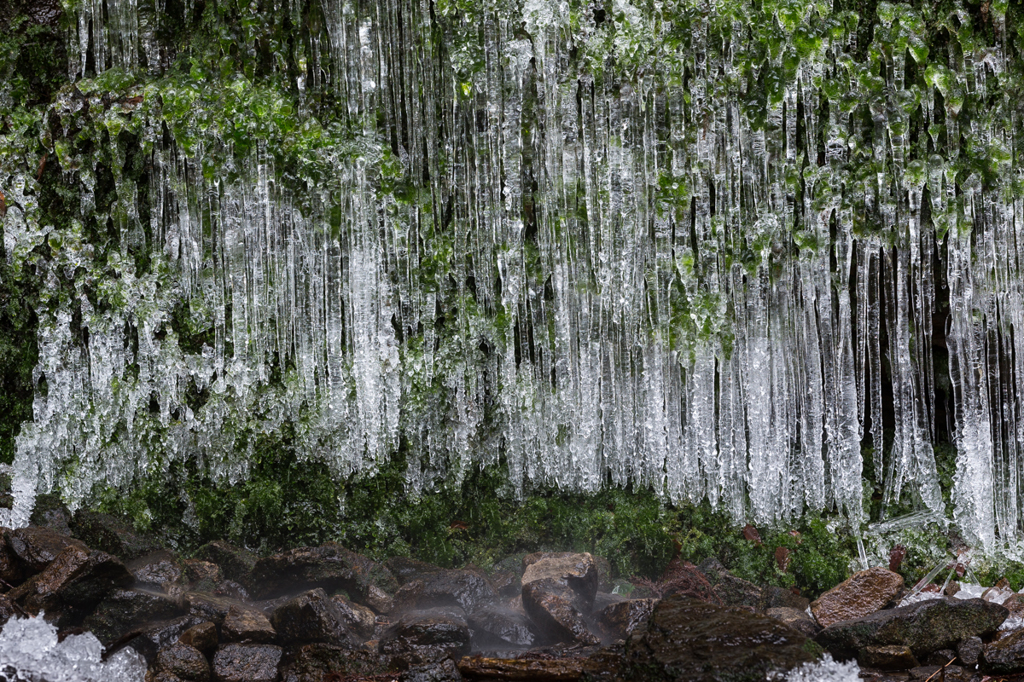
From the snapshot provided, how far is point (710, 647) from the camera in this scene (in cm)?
279

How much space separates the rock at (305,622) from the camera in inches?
125

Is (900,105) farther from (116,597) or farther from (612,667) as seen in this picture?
(116,597)

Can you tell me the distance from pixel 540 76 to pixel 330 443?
2.22 meters

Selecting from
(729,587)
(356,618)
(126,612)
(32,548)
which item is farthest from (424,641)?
(32,548)

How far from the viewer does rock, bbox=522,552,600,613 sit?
368 centimetres

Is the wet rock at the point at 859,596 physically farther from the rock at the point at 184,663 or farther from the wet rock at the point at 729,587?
the rock at the point at 184,663

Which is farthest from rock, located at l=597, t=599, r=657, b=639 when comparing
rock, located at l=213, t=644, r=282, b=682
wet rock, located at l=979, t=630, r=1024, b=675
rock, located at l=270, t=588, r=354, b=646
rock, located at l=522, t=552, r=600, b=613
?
rock, located at l=213, t=644, r=282, b=682

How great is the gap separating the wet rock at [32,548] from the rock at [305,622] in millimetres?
960

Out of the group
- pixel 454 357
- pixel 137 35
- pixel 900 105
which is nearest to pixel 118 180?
pixel 137 35

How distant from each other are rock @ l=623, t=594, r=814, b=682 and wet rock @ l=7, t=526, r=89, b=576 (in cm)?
248

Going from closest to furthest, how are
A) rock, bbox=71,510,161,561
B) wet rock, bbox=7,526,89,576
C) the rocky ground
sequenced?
the rocky ground, wet rock, bbox=7,526,89,576, rock, bbox=71,510,161,561

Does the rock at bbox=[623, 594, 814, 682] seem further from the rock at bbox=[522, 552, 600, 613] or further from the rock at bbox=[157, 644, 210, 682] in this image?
the rock at bbox=[157, 644, 210, 682]

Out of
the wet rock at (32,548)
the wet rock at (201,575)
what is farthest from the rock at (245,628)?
the wet rock at (32,548)

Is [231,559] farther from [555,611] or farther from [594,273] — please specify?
[594,273]
